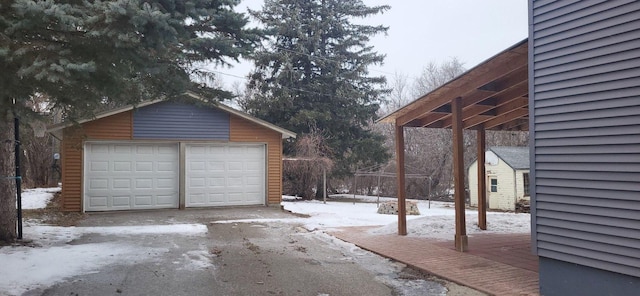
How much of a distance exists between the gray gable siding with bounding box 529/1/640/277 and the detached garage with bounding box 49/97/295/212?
10.0 metres

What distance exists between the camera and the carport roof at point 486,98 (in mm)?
5858

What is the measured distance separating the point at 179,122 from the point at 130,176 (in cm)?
196

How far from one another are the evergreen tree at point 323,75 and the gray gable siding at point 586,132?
1610 centimetres

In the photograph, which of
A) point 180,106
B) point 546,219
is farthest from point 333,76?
point 546,219

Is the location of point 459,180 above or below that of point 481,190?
above

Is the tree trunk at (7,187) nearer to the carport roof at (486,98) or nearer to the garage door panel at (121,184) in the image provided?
the garage door panel at (121,184)

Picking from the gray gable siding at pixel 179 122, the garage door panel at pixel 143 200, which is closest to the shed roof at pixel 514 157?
the gray gable siding at pixel 179 122

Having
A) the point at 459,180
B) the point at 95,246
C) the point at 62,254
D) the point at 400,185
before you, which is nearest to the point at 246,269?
the point at 62,254

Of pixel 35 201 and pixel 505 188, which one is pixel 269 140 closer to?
pixel 35 201

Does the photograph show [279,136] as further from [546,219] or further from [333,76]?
[546,219]

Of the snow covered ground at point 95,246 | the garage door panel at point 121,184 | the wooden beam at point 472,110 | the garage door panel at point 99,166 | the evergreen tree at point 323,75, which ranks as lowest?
the snow covered ground at point 95,246

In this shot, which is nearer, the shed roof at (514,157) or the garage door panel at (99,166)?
the garage door panel at (99,166)

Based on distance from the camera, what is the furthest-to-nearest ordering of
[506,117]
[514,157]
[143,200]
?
[514,157] < [143,200] < [506,117]

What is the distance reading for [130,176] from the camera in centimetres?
1278
